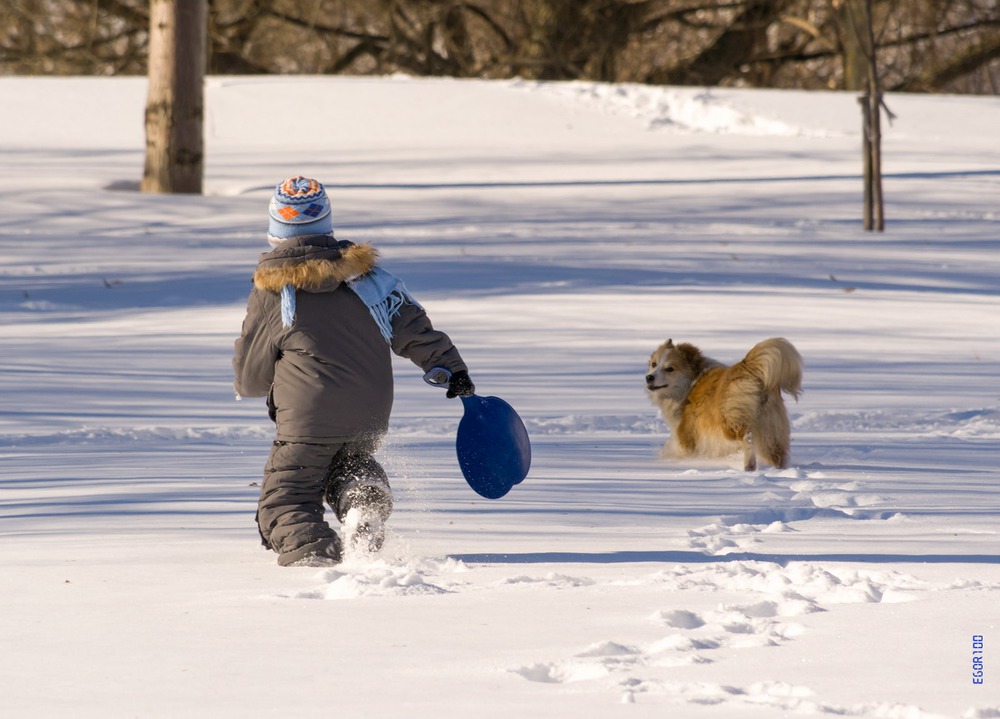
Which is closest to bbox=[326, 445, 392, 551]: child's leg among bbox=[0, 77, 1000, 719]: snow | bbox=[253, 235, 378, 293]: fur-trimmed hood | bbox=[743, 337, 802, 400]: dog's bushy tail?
bbox=[0, 77, 1000, 719]: snow

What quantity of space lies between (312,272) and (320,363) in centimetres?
31

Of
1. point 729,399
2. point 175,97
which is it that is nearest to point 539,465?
point 729,399

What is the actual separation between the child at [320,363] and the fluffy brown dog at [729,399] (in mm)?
2184

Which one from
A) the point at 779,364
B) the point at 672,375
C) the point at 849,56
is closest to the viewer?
the point at 779,364

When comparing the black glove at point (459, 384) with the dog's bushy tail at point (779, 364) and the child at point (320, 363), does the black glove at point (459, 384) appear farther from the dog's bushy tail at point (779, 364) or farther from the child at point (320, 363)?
the dog's bushy tail at point (779, 364)

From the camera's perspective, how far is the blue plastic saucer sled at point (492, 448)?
5160 millimetres

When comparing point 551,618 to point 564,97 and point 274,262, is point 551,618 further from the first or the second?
point 564,97

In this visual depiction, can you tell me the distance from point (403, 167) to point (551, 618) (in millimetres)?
17027

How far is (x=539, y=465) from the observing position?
6762mm

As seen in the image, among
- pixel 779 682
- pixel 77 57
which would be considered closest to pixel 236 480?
pixel 779 682

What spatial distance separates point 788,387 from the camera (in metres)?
6.70

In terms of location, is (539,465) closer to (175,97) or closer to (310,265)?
(310,265)

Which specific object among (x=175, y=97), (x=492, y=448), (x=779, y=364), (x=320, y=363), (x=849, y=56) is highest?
(x=849, y=56)

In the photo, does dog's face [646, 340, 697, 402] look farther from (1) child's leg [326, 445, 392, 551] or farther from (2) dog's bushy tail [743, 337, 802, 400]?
(1) child's leg [326, 445, 392, 551]
